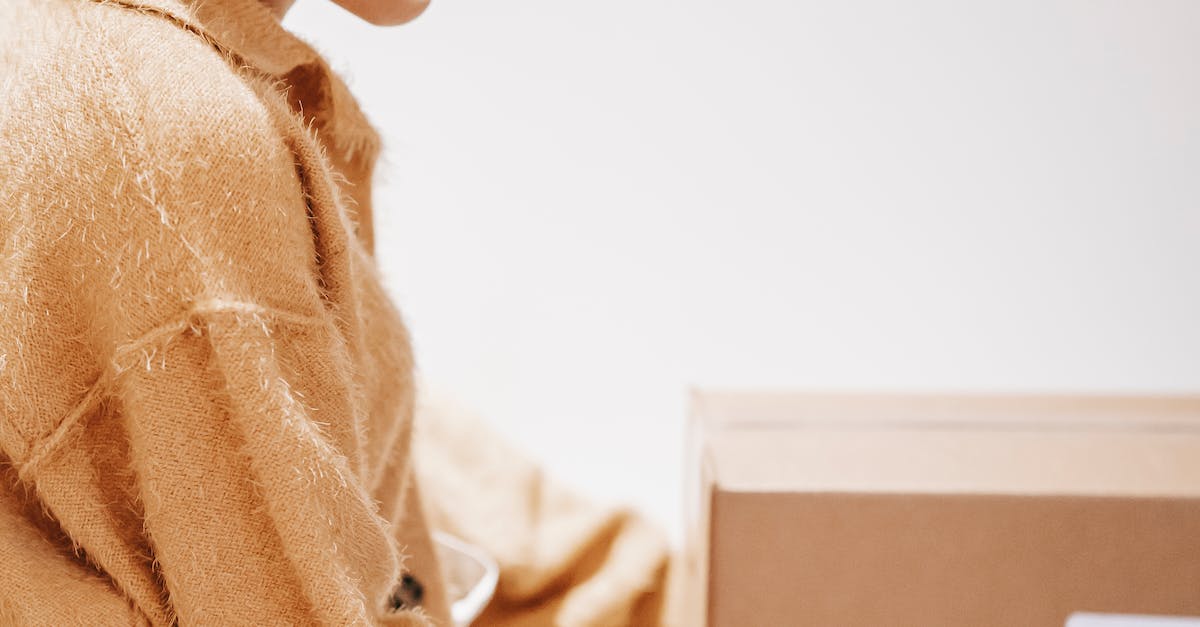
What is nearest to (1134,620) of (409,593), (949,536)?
(949,536)

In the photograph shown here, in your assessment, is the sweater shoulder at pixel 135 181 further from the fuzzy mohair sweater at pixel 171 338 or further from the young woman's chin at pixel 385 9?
the young woman's chin at pixel 385 9

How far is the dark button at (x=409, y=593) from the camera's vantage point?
519 millimetres

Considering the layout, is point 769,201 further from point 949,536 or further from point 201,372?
point 201,372

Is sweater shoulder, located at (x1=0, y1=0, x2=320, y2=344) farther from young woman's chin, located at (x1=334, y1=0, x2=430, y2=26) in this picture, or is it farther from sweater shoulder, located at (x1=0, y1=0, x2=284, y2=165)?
young woman's chin, located at (x1=334, y1=0, x2=430, y2=26)

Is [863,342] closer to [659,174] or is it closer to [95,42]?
[659,174]

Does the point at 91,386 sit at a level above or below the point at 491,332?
below

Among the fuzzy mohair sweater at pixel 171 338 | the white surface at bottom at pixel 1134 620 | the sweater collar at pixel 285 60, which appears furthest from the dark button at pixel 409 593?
the white surface at bottom at pixel 1134 620

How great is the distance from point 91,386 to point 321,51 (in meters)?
0.20

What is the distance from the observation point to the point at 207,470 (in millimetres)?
324

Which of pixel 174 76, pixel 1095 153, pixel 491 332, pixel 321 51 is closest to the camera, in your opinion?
pixel 174 76

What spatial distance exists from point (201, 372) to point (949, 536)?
0.40 m

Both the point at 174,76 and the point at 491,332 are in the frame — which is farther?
the point at 491,332

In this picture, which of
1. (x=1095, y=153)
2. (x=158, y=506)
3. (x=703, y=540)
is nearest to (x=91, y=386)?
(x=158, y=506)

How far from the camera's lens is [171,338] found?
31 centimetres
